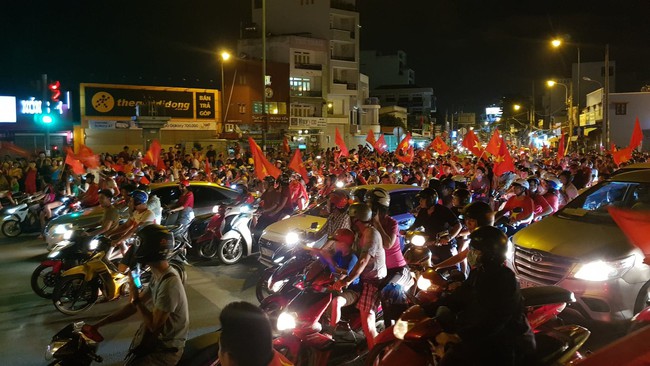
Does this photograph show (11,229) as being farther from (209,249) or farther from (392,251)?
(392,251)

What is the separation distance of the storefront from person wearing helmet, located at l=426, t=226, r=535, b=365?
34073 millimetres

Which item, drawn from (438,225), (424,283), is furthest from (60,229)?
(424,283)

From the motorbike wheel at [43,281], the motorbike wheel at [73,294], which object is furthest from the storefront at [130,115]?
the motorbike wheel at [73,294]

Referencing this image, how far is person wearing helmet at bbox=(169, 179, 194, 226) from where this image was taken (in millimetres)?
10430

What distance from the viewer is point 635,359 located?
6.25ft

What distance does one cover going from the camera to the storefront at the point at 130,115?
3603 centimetres

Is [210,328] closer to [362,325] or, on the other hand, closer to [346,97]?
[362,325]

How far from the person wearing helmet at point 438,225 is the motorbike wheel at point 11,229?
12.1 metres

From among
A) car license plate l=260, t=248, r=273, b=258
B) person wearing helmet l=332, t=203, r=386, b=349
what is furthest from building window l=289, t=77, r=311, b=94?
person wearing helmet l=332, t=203, r=386, b=349

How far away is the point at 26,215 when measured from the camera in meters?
14.3

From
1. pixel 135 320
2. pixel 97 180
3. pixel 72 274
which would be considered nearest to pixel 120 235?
pixel 72 274

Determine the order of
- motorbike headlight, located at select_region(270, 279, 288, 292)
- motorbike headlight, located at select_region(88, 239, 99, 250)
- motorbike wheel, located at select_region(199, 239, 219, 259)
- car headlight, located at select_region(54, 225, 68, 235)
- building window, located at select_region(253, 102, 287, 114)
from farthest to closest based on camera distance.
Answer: building window, located at select_region(253, 102, 287, 114) → motorbike wheel, located at select_region(199, 239, 219, 259) → car headlight, located at select_region(54, 225, 68, 235) → motorbike headlight, located at select_region(88, 239, 99, 250) → motorbike headlight, located at select_region(270, 279, 288, 292)

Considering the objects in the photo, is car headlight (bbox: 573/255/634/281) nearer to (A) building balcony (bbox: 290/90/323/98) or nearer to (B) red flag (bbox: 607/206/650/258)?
(B) red flag (bbox: 607/206/650/258)

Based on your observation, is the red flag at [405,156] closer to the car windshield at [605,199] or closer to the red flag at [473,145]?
the red flag at [473,145]
